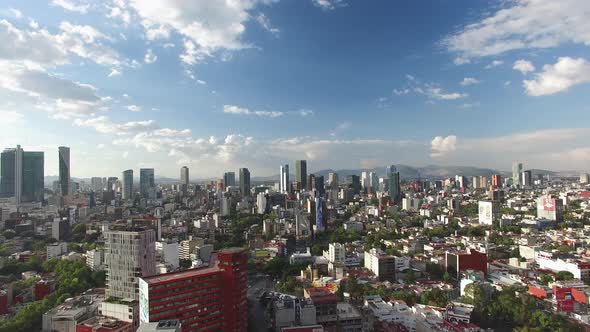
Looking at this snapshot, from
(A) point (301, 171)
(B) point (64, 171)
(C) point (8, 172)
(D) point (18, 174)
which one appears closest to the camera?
(C) point (8, 172)

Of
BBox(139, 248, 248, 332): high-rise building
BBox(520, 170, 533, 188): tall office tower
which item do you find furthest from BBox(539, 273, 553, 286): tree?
BBox(520, 170, 533, 188): tall office tower

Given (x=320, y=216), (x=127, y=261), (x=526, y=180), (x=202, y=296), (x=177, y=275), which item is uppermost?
(x=526, y=180)

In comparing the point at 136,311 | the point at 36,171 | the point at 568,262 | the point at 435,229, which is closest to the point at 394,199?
the point at 435,229

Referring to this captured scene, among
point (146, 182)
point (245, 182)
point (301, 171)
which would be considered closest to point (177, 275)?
point (245, 182)

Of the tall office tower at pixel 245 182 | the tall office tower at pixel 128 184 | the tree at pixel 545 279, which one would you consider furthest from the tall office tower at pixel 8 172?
the tree at pixel 545 279

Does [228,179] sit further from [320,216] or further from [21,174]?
[320,216]

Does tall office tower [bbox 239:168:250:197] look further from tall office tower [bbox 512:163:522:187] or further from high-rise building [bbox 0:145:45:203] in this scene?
tall office tower [bbox 512:163:522:187]

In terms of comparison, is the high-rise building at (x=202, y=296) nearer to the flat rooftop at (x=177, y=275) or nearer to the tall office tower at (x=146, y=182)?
the flat rooftop at (x=177, y=275)
